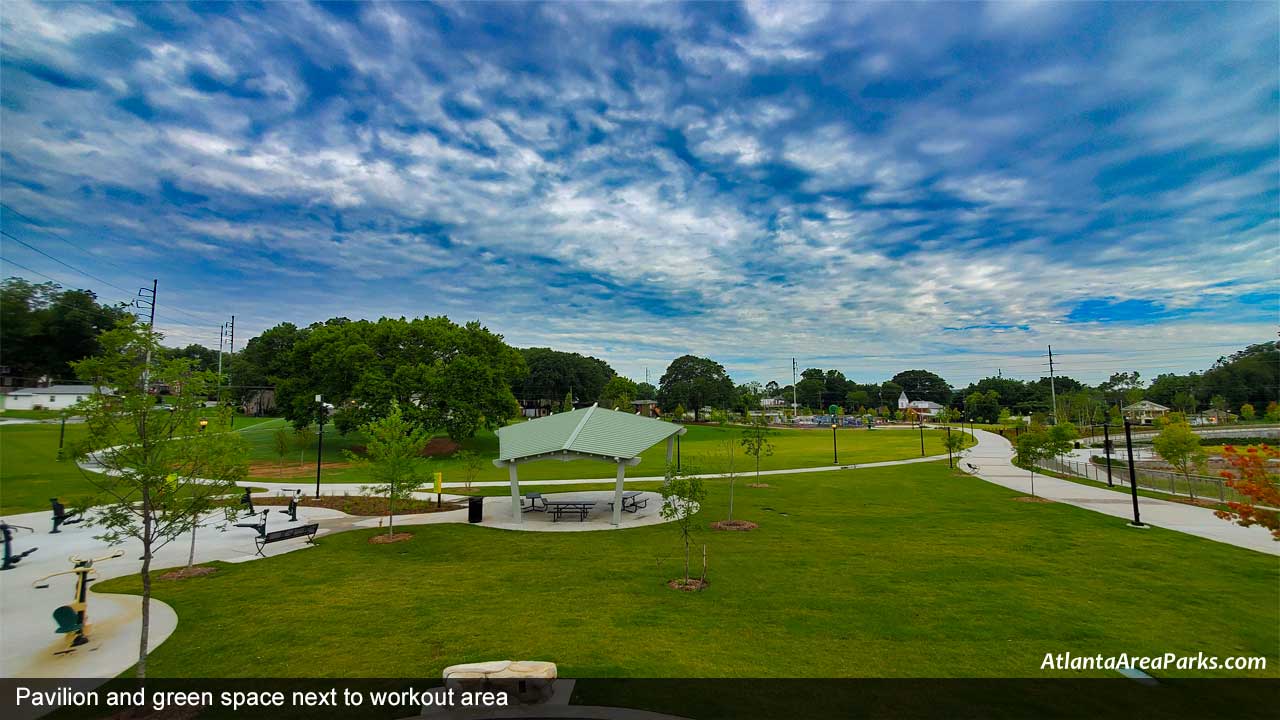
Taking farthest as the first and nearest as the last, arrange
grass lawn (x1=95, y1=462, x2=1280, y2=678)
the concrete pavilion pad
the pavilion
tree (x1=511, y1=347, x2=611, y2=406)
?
tree (x1=511, y1=347, x2=611, y2=406), the pavilion, the concrete pavilion pad, grass lawn (x1=95, y1=462, x2=1280, y2=678)

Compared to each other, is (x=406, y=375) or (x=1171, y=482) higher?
(x=406, y=375)

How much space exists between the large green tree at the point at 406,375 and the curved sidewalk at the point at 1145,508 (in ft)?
124

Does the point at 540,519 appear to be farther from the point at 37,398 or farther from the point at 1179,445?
the point at 37,398

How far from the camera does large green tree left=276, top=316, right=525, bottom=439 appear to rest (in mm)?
41938

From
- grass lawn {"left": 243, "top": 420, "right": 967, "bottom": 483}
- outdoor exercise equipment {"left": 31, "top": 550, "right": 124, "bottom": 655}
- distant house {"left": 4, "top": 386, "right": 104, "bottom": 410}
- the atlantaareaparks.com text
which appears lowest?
grass lawn {"left": 243, "top": 420, "right": 967, "bottom": 483}

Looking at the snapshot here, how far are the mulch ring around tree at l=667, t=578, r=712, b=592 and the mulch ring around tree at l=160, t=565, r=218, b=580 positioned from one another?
11555mm

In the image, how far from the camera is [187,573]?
494 inches

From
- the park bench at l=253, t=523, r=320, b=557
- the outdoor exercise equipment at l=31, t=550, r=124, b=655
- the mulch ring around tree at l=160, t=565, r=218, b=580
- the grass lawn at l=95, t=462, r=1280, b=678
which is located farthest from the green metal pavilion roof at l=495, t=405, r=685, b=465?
the outdoor exercise equipment at l=31, t=550, r=124, b=655

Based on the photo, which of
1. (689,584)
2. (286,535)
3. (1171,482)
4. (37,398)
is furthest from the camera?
(37,398)

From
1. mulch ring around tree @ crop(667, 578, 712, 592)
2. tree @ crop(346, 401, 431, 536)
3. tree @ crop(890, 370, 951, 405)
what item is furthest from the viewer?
tree @ crop(890, 370, 951, 405)

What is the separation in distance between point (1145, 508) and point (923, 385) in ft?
502

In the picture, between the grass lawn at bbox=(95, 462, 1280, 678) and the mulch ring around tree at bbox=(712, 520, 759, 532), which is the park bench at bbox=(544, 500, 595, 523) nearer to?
the grass lawn at bbox=(95, 462, 1280, 678)

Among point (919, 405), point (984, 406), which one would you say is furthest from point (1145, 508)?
point (919, 405)

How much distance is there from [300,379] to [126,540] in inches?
1406
